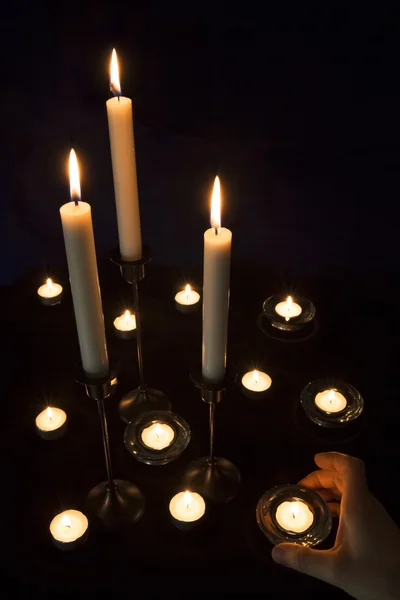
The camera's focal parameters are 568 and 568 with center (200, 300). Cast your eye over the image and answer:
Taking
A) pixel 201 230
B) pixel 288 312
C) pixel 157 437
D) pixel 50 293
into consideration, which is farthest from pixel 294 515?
pixel 201 230

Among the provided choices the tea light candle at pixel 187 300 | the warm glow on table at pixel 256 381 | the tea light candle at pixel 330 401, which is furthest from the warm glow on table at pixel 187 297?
the tea light candle at pixel 330 401

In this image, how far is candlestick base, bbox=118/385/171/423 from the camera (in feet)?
3.21

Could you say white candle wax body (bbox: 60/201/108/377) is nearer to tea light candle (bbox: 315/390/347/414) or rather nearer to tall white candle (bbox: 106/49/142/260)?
tall white candle (bbox: 106/49/142/260)

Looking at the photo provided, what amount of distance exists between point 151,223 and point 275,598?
1.03m

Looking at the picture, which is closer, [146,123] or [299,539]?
[299,539]

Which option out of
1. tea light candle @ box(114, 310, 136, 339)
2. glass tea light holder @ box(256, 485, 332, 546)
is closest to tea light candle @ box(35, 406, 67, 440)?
tea light candle @ box(114, 310, 136, 339)

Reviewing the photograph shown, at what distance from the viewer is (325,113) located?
1.31 metres

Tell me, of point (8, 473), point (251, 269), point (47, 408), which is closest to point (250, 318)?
point (251, 269)

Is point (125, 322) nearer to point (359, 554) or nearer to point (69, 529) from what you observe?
point (69, 529)

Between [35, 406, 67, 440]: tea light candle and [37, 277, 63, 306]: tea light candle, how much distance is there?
319mm

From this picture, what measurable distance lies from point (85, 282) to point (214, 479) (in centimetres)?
40

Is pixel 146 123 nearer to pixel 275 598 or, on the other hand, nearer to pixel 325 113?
pixel 325 113

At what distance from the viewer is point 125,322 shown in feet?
3.82

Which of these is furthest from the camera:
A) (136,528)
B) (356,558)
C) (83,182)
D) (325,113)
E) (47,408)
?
(83,182)
